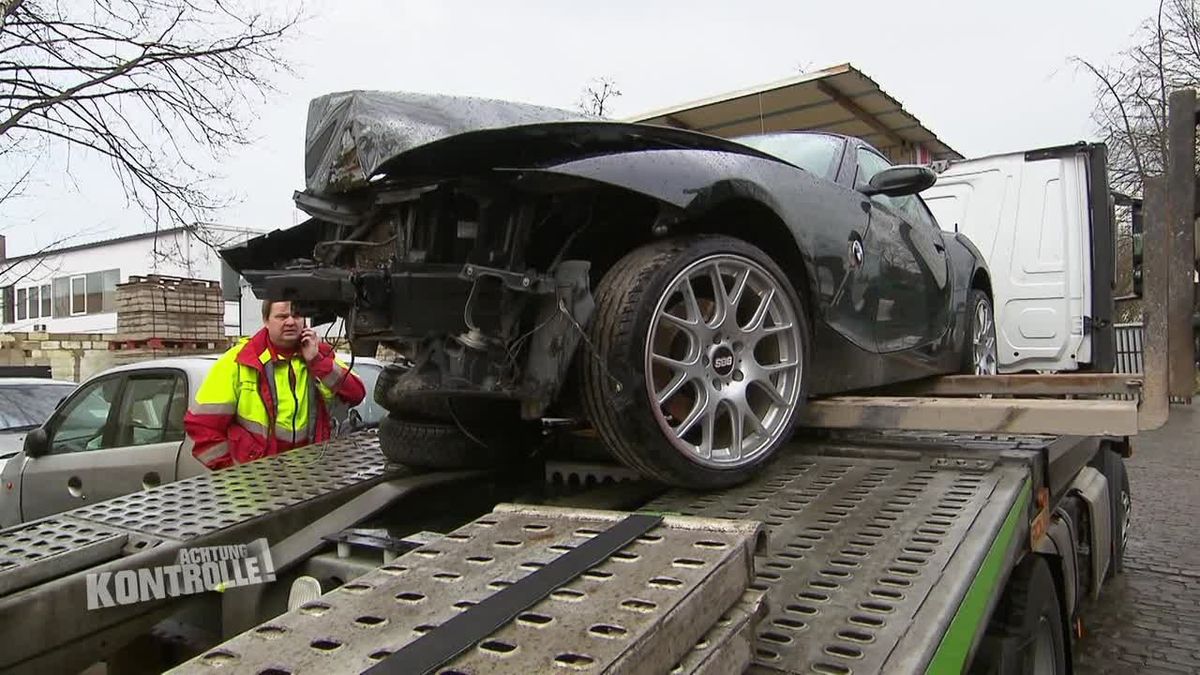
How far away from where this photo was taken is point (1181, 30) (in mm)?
20812

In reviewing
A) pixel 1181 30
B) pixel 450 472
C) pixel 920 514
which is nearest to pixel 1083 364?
pixel 920 514

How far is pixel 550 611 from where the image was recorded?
48.8 inches

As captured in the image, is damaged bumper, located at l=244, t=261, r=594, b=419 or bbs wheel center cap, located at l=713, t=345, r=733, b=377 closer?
damaged bumper, located at l=244, t=261, r=594, b=419

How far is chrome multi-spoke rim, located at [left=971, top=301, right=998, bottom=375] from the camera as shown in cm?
500

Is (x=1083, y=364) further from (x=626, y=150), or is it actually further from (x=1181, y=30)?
(x=1181, y=30)

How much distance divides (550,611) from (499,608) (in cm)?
8

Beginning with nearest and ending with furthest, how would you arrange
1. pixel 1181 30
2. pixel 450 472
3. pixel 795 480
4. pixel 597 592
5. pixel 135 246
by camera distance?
1. pixel 597 592
2. pixel 795 480
3. pixel 450 472
4. pixel 1181 30
5. pixel 135 246

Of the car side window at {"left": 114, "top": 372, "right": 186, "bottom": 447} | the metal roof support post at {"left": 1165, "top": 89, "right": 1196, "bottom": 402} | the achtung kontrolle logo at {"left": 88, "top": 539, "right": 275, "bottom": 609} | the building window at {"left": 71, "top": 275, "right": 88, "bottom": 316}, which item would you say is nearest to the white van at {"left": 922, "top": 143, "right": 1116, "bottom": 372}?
the metal roof support post at {"left": 1165, "top": 89, "right": 1196, "bottom": 402}

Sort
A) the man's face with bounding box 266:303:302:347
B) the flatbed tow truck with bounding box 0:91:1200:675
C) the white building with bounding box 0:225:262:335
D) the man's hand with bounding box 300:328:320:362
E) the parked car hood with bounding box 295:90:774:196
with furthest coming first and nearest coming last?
the white building with bounding box 0:225:262:335, the man's hand with bounding box 300:328:320:362, the man's face with bounding box 266:303:302:347, the parked car hood with bounding box 295:90:774:196, the flatbed tow truck with bounding box 0:91:1200:675

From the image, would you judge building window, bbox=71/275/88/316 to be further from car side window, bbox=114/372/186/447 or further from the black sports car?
the black sports car

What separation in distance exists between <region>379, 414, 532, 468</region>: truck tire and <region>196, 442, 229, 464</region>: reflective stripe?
42.3 inches

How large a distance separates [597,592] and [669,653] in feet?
0.53

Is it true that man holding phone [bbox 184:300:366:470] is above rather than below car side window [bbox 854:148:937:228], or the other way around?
below

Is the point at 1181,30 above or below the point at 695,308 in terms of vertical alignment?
above
